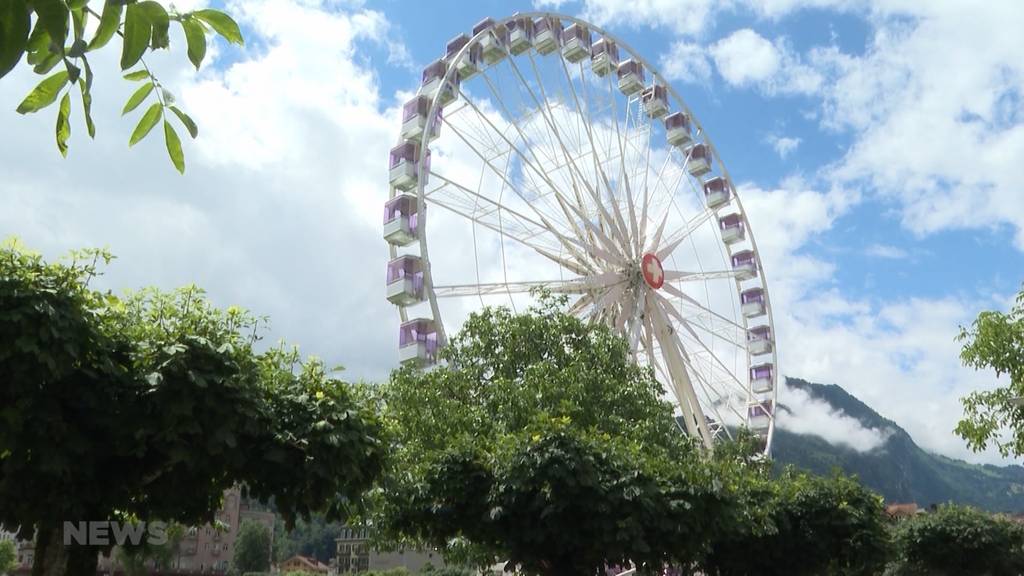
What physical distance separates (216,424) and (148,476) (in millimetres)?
1218

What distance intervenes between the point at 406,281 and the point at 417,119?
4972 mm

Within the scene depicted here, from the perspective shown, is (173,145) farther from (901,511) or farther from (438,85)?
(901,511)

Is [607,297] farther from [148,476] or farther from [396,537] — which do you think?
[148,476]

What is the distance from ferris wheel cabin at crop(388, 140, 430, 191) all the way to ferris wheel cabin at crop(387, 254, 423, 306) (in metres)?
2.17

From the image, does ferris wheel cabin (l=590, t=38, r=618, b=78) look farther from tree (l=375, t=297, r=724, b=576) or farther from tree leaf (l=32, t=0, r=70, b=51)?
tree leaf (l=32, t=0, r=70, b=51)

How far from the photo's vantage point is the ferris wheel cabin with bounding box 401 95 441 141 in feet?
90.6

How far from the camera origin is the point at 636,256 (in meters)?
30.1

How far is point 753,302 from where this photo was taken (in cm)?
3772

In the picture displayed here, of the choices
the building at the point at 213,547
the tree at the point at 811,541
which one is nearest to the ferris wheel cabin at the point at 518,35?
the tree at the point at 811,541

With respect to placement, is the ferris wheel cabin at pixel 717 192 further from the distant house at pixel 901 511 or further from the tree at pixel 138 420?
the tree at pixel 138 420

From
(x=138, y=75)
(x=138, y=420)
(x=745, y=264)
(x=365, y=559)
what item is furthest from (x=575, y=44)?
(x=365, y=559)

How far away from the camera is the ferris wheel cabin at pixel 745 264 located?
37812 mm

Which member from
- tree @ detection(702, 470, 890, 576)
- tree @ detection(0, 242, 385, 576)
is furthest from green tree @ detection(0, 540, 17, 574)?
tree @ detection(0, 242, 385, 576)

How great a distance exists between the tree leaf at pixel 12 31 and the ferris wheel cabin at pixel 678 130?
36290 mm
